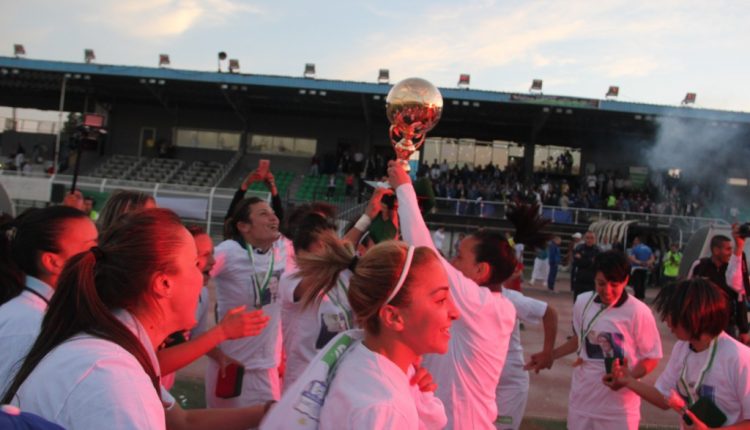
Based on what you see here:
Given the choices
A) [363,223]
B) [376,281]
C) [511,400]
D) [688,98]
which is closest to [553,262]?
[511,400]

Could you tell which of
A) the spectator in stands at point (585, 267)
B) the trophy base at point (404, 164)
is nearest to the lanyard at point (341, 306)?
the trophy base at point (404, 164)

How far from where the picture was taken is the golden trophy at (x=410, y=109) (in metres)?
3.48

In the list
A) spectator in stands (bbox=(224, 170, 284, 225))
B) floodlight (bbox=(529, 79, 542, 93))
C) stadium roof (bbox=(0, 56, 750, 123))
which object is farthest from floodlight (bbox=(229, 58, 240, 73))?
spectator in stands (bbox=(224, 170, 284, 225))

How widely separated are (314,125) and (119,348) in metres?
35.0

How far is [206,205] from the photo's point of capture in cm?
2127

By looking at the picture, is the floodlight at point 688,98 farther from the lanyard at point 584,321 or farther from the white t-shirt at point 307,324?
the white t-shirt at point 307,324

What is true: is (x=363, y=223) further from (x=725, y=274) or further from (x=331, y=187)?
(x=331, y=187)

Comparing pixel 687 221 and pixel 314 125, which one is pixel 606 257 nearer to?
pixel 687 221

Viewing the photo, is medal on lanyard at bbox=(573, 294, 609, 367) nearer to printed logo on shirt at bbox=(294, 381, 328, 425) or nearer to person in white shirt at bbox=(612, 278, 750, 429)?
person in white shirt at bbox=(612, 278, 750, 429)

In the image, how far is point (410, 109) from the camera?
11.5ft

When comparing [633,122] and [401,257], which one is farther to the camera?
[633,122]

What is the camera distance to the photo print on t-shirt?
4.30 meters

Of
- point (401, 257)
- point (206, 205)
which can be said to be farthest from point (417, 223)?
point (206, 205)

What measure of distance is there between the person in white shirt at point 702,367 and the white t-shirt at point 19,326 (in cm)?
289
